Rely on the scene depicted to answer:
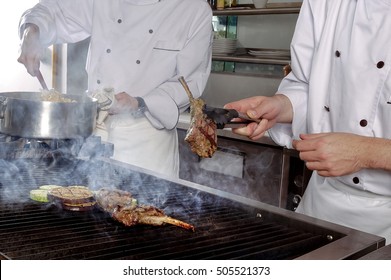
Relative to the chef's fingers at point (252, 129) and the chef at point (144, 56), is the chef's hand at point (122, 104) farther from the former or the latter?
the chef's fingers at point (252, 129)

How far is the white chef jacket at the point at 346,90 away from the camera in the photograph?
5.96ft

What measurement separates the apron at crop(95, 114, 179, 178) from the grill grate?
117 cm

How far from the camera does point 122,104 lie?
8.56 feet

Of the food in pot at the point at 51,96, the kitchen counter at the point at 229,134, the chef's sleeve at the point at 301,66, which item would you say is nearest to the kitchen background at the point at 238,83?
the kitchen counter at the point at 229,134

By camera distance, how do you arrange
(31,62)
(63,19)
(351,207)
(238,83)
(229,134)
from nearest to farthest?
(351,207)
(31,62)
(63,19)
(229,134)
(238,83)

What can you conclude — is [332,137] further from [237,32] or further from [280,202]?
[237,32]

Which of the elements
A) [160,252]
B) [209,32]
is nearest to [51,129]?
[160,252]

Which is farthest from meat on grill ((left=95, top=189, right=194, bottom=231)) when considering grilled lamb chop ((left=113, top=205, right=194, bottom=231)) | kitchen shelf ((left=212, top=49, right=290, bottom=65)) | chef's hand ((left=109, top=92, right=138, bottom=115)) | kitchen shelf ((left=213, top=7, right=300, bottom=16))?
kitchen shelf ((left=213, top=7, right=300, bottom=16))

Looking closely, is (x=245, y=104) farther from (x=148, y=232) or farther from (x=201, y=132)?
(x=148, y=232)

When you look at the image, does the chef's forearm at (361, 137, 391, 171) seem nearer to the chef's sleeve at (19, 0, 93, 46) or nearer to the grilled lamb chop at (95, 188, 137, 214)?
the grilled lamb chop at (95, 188, 137, 214)

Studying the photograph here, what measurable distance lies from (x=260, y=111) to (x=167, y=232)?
69cm

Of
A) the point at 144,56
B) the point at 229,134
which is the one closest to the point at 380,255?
the point at 144,56

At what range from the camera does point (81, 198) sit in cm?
156

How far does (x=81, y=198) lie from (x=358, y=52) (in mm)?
1173
